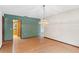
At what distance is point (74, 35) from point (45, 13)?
1.53 metres

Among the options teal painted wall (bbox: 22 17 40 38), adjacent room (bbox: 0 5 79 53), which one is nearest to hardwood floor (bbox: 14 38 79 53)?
adjacent room (bbox: 0 5 79 53)

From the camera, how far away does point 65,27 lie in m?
3.84

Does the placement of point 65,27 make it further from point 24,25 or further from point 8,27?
point 8,27

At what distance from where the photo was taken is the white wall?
11.2 feet

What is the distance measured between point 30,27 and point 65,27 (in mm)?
1303

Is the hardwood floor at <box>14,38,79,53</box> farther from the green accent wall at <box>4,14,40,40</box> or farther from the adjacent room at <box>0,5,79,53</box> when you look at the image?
the green accent wall at <box>4,14,40,40</box>

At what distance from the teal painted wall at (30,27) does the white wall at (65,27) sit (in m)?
0.33

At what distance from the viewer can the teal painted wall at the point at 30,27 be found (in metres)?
3.27

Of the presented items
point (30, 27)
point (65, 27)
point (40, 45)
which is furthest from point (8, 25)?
point (65, 27)

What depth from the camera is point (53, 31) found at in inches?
142

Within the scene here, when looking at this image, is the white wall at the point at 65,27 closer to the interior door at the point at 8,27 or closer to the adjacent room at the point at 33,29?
the adjacent room at the point at 33,29

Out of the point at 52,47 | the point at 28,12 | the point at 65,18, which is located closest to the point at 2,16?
the point at 28,12
